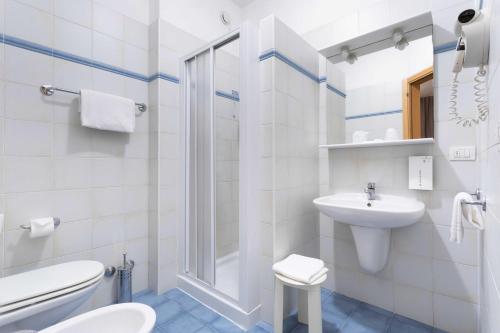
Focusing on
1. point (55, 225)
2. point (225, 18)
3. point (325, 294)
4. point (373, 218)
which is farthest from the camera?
point (225, 18)

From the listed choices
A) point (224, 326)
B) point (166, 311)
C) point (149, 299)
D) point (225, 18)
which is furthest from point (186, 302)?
point (225, 18)

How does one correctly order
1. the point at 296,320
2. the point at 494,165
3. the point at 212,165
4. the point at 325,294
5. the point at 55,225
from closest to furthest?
the point at 494,165, the point at 55,225, the point at 296,320, the point at 212,165, the point at 325,294

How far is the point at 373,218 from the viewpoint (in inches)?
50.4

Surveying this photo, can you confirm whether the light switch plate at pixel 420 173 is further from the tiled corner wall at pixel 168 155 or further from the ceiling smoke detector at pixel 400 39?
the tiled corner wall at pixel 168 155

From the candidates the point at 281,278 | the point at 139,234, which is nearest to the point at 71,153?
the point at 139,234

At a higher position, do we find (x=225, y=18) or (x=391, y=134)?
(x=225, y=18)

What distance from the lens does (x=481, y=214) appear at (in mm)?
984

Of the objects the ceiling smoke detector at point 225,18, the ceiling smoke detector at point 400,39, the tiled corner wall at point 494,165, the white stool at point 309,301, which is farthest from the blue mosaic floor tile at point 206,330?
the ceiling smoke detector at point 225,18

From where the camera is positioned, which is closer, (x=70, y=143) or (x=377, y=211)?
(x=377, y=211)

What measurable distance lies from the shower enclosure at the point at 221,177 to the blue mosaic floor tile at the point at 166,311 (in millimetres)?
159

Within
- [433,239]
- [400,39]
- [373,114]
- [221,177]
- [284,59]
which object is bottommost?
[433,239]

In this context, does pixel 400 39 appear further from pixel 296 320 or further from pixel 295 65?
pixel 296 320

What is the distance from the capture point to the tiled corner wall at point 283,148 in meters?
1.48

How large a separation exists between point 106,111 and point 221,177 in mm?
901
